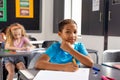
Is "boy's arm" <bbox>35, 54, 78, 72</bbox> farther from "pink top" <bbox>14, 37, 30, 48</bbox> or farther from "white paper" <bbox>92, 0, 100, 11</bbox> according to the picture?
"white paper" <bbox>92, 0, 100, 11</bbox>

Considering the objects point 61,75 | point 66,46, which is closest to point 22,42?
point 66,46

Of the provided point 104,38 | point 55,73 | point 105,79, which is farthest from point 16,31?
point 105,79

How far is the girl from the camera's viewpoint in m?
3.45

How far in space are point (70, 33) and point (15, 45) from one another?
84.2 inches

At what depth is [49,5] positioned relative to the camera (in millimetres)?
6426

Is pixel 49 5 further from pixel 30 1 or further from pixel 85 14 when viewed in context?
pixel 85 14

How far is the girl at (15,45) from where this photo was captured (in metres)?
3.45

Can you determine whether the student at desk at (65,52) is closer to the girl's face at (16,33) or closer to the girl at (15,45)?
the girl at (15,45)

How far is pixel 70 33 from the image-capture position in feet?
5.59

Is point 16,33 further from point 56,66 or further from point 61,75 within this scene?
point 61,75

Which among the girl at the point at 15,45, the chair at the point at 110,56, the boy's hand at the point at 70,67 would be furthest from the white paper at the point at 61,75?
the girl at the point at 15,45

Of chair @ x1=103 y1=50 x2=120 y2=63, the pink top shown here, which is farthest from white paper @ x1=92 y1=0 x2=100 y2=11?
chair @ x1=103 y1=50 x2=120 y2=63

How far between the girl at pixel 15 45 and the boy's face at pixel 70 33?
1769mm

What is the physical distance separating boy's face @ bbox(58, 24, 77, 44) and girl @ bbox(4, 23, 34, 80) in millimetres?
1769
